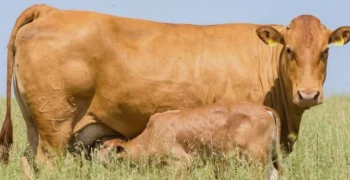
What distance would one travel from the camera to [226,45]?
32.5 feet

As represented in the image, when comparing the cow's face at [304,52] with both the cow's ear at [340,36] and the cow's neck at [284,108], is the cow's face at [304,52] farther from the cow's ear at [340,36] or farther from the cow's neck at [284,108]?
the cow's neck at [284,108]

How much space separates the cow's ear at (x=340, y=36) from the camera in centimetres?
952

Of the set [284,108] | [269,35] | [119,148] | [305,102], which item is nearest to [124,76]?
[119,148]

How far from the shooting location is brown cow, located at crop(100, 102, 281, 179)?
8906mm

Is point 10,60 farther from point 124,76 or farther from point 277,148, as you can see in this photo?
point 277,148

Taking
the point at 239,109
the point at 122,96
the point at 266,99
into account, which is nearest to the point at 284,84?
the point at 266,99

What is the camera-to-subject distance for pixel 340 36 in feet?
31.4

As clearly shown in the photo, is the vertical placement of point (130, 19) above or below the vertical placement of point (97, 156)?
above

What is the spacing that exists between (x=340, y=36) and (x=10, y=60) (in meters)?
Answer: 3.74

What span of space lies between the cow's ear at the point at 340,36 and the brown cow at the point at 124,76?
1cm

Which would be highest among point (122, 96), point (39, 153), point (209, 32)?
point (209, 32)

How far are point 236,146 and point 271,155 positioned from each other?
373mm

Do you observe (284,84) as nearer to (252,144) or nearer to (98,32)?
(252,144)

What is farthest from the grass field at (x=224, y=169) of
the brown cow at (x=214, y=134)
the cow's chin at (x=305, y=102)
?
the cow's chin at (x=305, y=102)
